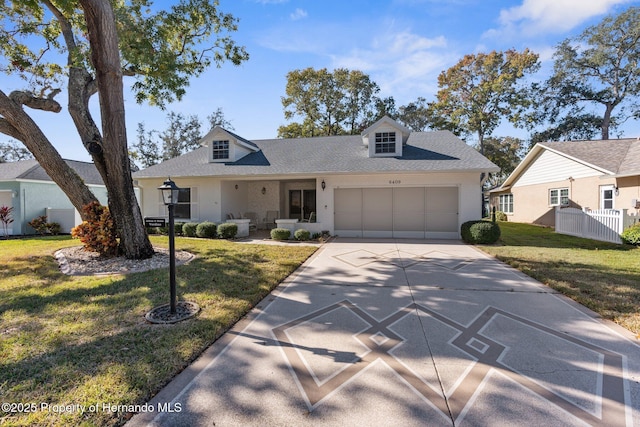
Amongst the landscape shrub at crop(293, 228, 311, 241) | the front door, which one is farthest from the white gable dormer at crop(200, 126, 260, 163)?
the landscape shrub at crop(293, 228, 311, 241)

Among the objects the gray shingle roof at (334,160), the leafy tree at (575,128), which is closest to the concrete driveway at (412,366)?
the gray shingle roof at (334,160)

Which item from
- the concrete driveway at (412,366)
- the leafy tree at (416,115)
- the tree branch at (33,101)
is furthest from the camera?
the leafy tree at (416,115)

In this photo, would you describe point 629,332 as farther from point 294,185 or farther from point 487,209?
point 487,209

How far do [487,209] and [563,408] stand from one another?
105ft

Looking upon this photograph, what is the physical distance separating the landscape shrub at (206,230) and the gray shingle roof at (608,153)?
57.2 ft

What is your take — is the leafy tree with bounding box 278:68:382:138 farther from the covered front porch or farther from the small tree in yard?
the small tree in yard

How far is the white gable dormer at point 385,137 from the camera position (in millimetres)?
13305

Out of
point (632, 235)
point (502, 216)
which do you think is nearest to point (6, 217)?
point (632, 235)

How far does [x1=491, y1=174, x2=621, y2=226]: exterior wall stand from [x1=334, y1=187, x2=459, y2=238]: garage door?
25.6 feet

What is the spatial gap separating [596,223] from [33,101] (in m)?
19.9

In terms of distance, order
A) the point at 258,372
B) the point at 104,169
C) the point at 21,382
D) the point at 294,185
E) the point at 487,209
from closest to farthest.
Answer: the point at 21,382 < the point at 258,372 < the point at 104,169 < the point at 294,185 < the point at 487,209

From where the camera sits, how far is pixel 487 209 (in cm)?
3036

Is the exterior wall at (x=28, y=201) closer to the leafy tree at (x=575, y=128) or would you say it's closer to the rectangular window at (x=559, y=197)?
the rectangular window at (x=559, y=197)

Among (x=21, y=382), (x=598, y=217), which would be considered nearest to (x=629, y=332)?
(x=21, y=382)
